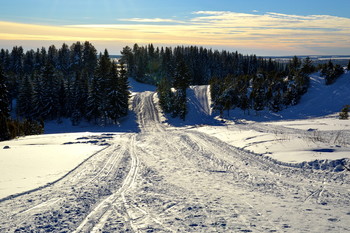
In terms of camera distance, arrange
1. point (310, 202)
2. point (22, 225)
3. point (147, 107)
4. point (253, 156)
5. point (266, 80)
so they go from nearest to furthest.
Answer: point (22, 225)
point (310, 202)
point (253, 156)
point (266, 80)
point (147, 107)

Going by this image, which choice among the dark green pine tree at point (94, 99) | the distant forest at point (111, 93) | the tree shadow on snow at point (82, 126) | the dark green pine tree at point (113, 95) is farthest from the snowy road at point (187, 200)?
the dark green pine tree at point (94, 99)

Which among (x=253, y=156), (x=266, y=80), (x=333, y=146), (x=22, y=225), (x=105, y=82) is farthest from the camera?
(x=266, y=80)

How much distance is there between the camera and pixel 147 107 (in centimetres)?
7150

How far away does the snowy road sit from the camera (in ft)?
20.8

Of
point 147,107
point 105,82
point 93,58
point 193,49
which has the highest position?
point 193,49

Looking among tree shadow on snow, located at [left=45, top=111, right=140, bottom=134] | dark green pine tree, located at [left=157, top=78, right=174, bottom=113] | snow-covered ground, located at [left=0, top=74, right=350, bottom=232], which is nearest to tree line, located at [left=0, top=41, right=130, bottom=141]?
tree shadow on snow, located at [left=45, top=111, right=140, bottom=134]

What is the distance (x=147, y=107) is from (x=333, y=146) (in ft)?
199

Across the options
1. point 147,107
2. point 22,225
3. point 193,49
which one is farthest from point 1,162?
point 193,49

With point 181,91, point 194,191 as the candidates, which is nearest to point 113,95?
point 181,91

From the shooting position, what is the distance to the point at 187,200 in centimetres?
804

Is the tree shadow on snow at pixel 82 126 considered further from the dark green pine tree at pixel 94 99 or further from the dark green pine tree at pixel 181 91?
the dark green pine tree at pixel 181 91

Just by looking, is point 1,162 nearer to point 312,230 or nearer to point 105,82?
point 312,230

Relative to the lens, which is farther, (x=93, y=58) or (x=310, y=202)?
(x=93, y=58)

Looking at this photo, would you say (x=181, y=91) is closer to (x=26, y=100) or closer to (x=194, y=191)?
(x=26, y=100)
